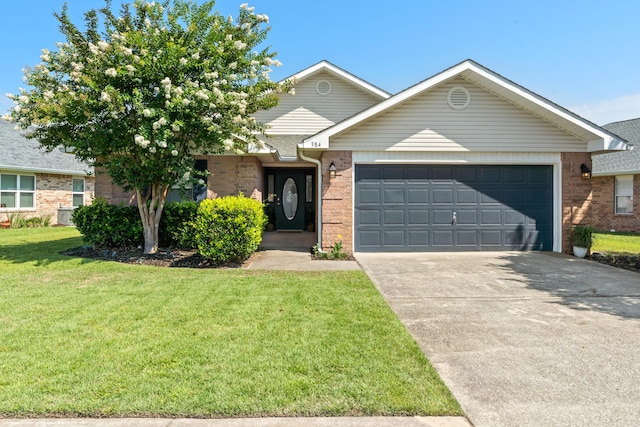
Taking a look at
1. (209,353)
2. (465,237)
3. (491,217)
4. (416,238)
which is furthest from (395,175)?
(209,353)

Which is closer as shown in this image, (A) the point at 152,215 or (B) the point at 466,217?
(A) the point at 152,215

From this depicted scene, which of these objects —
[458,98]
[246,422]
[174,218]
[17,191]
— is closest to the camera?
[246,422]

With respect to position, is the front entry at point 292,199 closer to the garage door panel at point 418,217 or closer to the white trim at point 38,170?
the garage door panel at point 418,217

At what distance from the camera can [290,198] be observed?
15.0 metres

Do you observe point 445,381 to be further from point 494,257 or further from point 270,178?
point 270,178

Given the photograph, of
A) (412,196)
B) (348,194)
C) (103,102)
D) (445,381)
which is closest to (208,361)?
(445,381)

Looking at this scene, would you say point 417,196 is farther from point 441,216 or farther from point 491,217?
point 491,217

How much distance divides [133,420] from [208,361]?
878mm

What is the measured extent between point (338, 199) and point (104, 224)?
19.7ft

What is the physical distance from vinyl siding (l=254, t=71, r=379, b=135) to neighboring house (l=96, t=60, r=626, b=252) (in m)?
4.17

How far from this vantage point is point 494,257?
921 cm

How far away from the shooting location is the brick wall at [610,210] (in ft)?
50.8

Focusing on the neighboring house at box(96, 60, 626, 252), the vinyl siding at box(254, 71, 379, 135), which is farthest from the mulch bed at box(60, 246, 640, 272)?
the vinyl siding at box(254, 71, 379, 135)

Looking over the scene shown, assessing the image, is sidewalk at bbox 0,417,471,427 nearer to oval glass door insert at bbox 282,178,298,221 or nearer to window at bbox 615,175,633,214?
oval glass door insert at bbox 282,178,298,221
